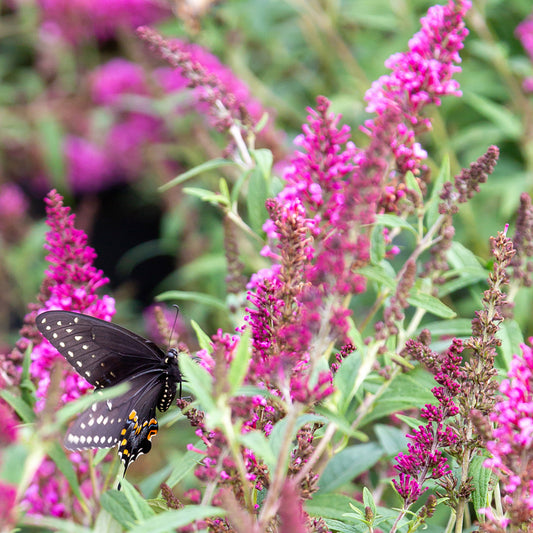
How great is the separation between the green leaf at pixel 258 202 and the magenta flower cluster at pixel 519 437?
0.63 metres

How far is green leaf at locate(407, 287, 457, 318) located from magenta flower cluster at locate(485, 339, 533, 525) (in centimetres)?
31

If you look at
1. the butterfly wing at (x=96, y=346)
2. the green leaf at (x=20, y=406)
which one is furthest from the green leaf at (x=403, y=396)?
the green leaf at (x=20, y=406)

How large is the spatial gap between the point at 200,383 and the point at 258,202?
60 centimetres

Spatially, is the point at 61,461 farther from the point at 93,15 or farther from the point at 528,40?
the point at 93,15

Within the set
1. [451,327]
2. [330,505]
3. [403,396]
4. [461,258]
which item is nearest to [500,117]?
[461,258]

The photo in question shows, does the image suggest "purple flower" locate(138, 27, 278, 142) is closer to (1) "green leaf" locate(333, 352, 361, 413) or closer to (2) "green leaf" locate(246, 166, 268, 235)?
(2) "green leaf" locate(246, 166, 268, 235)

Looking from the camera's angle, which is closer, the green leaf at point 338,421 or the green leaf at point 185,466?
the green leaf at point 338,421

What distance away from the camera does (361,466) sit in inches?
50.4

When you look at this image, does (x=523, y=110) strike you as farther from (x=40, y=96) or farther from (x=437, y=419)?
(x=40, y=96)

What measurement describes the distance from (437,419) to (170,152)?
2.44m

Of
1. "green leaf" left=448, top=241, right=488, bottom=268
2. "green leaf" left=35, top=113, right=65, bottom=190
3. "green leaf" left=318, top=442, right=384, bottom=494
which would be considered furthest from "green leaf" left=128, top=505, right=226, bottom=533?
"green leaf" left=35, top=113, right=65, bottom=190

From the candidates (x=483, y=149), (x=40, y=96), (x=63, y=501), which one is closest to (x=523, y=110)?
(x=483, y=149)

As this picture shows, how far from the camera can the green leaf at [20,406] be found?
3.60 ft

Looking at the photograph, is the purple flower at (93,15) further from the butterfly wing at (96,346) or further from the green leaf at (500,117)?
the butterfly wing at (96,346)
